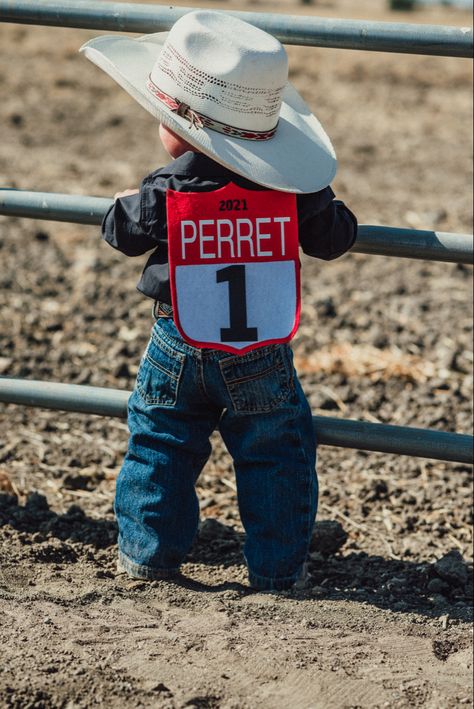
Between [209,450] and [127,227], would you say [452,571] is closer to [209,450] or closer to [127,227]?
[209,450]

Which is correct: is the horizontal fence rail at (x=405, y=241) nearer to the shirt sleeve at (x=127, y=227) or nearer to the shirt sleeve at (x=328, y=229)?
the shirt sleeve at (x=328, y=229)

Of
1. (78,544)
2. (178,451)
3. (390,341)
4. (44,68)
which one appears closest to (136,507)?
(178,451)

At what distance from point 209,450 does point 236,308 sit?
1.54ft

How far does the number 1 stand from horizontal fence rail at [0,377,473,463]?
0.43m

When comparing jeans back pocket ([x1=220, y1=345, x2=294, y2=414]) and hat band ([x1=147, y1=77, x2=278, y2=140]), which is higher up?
hat band ([x1=147, y1=77, x2=278, y2=140])

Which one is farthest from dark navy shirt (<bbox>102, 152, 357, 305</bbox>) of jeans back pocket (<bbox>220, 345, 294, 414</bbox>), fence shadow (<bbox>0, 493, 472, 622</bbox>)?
fence shadow (<bbox>0, 493, 472, 622</bbox>)

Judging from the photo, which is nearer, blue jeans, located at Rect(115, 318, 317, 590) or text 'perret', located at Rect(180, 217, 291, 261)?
text 'perret', located at Rect(180, 217, 291, 261)

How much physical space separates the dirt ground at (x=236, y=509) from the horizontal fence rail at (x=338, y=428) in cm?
41

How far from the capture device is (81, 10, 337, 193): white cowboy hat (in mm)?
2498

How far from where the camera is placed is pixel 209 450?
9.49 ft

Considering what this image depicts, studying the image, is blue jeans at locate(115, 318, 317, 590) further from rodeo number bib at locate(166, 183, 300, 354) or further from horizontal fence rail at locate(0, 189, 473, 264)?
horizontal fence rail at locate(0, 189, 473, 264)

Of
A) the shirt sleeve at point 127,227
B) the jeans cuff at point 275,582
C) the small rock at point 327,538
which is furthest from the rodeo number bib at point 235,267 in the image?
the small rock at point 327,538

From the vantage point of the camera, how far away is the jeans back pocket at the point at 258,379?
2.67 metres

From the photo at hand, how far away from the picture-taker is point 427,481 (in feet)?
12.6
